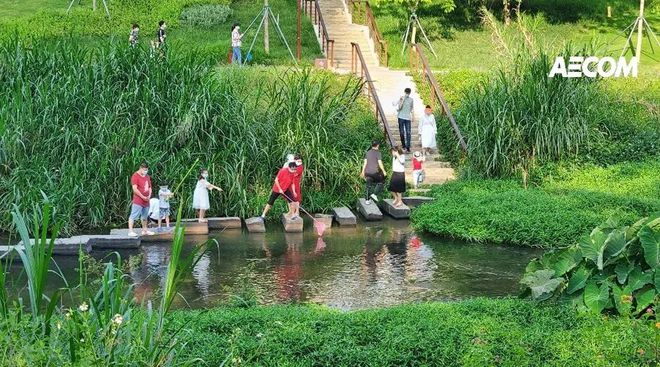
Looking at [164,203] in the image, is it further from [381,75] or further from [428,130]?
[381,75]

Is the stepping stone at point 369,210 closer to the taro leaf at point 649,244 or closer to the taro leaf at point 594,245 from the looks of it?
the taro leaf at point 594,245

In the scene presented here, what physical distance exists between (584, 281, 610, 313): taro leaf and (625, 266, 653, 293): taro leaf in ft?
0.69

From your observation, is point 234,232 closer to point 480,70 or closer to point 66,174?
point 66,174

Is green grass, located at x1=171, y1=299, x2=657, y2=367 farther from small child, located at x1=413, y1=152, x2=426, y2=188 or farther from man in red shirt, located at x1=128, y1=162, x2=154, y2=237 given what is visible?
small child, located at x1=413, y1=152, x2=426, y2=188

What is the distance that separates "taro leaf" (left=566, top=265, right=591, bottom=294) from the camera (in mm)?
10445

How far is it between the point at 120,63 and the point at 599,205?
8.75 meters

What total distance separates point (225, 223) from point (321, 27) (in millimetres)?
13893

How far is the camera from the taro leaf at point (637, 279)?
1016cm

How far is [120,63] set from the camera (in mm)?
18797

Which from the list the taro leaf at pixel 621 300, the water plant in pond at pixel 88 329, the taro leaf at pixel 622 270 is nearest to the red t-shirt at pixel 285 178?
the taro leaf at pixel 622 270

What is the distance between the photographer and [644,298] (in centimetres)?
1016

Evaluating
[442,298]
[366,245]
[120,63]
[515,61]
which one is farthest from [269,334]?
[515,61]

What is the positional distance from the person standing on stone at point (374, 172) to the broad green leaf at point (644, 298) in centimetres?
831

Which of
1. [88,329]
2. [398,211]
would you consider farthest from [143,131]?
[88,329]
